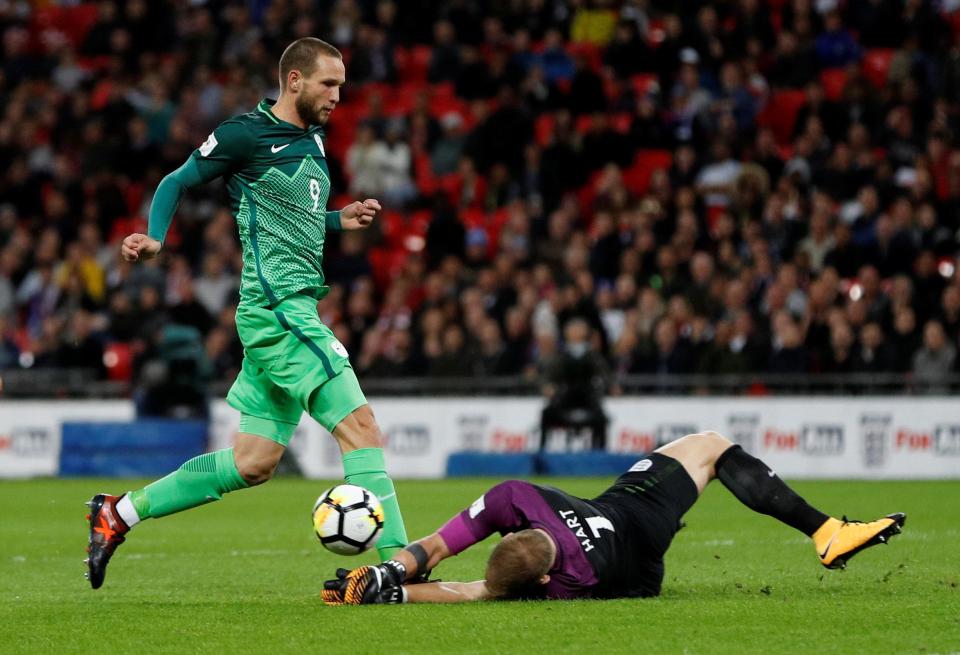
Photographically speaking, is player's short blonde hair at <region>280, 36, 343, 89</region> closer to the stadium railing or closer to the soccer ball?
the soccer ball

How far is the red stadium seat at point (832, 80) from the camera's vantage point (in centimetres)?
2217

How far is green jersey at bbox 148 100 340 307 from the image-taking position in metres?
7.74

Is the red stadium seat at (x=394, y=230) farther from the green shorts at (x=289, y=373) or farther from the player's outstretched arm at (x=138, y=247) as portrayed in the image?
the player's outstretched arm at (x=138, y=247)

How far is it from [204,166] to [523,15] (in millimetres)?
17669

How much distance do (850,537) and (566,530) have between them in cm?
125

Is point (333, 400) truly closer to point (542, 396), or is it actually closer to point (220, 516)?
point (220, 516)

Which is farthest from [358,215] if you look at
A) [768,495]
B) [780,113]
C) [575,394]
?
[780,113]

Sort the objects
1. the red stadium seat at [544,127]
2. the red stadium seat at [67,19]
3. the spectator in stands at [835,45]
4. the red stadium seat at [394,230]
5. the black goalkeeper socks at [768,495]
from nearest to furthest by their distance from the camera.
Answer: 1. the black goalkeeper socks at [768,495]
2. the spectator in stands at [835,45]
3. the red stadium seat at [394,230]
4. the red stadium seat at [544,127]
5. the red stadium seat at [67,19]

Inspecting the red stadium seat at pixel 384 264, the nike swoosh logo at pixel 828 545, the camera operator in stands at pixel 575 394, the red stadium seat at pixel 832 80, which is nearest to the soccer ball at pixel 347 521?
the nike swoosh logo at pixel 828 545

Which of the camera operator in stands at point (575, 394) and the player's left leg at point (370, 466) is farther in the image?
the camera operator in stands at point (575, 394)

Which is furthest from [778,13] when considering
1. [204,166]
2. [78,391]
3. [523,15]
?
[204,166]

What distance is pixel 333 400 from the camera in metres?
7.55

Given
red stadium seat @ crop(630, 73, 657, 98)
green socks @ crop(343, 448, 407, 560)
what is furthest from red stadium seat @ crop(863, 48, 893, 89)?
green socks @ crop(343, 448, 407, 560)

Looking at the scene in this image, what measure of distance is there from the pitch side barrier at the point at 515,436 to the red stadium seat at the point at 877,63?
6.27 metres
